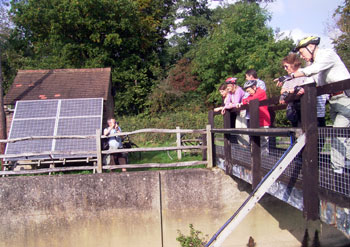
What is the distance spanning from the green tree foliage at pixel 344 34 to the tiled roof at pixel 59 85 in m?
14.5

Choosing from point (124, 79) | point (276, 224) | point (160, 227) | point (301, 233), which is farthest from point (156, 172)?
point (124, 79)

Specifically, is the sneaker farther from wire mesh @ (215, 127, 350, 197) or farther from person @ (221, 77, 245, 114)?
person @ (221, 77, 245, 114)

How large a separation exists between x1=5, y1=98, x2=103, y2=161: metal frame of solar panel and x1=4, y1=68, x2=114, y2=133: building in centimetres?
66

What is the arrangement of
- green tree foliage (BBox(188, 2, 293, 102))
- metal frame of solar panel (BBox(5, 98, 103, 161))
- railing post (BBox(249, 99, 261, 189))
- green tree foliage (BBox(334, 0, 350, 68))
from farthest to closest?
green tree foliage (BBox(188, 2, 293, 102)) → green tree foliage (BBox(334, 0, 350, 68)) → metal frame of solar panel (BBox(5, 98, 103, 161)) → railing post (BBox(249, 99, 261, 189))

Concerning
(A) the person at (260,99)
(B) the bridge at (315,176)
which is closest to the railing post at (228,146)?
(A) the person at (260,99)

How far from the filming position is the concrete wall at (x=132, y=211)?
6.36 metres

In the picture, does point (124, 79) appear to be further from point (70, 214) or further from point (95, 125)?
point (70, 214)

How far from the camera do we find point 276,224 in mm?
6449

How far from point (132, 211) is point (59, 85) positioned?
20.8 ft

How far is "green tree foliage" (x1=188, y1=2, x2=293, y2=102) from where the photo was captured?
2334cm

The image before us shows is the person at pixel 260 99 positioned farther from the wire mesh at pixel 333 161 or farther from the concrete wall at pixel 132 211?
the concrete wall at pixel 132 211

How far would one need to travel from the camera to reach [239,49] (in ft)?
78.5

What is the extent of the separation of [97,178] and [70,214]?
88 cm

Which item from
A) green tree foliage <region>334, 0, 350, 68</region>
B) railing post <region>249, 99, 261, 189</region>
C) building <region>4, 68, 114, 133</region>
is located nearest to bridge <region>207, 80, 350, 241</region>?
railing post <region>249, 99, 261, 189</region>
